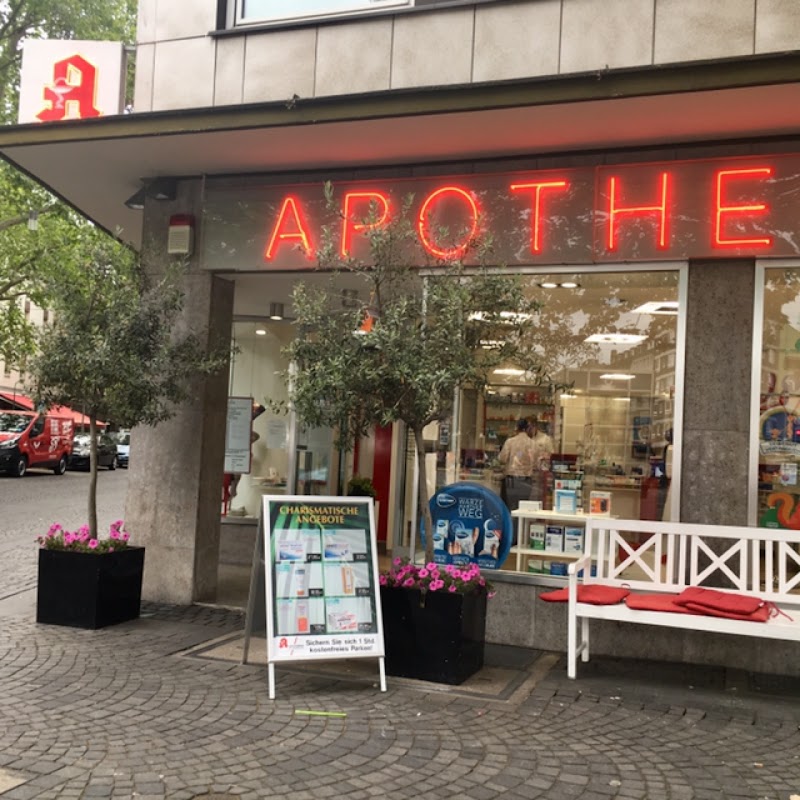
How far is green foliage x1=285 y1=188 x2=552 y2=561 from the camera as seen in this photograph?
542 cm

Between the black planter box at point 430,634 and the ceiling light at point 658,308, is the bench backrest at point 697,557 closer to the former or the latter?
the black planter box at point 430,634

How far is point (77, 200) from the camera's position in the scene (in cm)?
898

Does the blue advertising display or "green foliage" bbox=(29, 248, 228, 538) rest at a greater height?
"green foliage" bbox=(29, 248, 228, 538)

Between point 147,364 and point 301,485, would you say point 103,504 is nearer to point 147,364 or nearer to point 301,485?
point 301,485

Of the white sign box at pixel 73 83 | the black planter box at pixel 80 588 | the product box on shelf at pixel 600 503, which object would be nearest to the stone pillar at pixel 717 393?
the product box on shelf at pixel 600 503

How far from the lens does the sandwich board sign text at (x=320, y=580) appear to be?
526cm

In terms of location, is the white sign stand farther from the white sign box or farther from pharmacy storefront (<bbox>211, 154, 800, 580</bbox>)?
the white sign box

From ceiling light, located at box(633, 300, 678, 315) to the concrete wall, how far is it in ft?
5.87

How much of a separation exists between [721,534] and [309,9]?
5647 mm

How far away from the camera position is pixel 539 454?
23.5ft

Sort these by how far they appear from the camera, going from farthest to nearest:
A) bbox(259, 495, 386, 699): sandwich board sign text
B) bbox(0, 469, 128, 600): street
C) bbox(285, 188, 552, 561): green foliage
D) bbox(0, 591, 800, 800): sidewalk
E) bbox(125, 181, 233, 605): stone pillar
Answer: bbox(0, 469, 128, 600): street
bbox(125, 181, 233, 605): stone pillar
bbox(285, 188, 552, 561): green foliage
bbox(259, 495, 386, 699): sandwich board sign text
bbox(0, 591, 800, 800): sidewalk

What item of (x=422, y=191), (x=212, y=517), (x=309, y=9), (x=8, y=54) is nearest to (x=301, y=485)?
(x=212, y=517)

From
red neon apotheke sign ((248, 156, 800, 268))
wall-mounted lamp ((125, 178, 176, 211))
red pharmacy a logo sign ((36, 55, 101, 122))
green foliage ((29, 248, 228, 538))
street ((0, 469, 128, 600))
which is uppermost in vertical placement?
red pharmacy a logo sign ((36, 55, 101, 122))

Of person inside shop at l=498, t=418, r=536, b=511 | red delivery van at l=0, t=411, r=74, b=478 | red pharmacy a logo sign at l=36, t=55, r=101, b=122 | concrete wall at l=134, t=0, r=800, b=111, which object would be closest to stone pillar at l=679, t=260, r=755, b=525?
person inside shop at l=498, t=418, r=536, b=511
